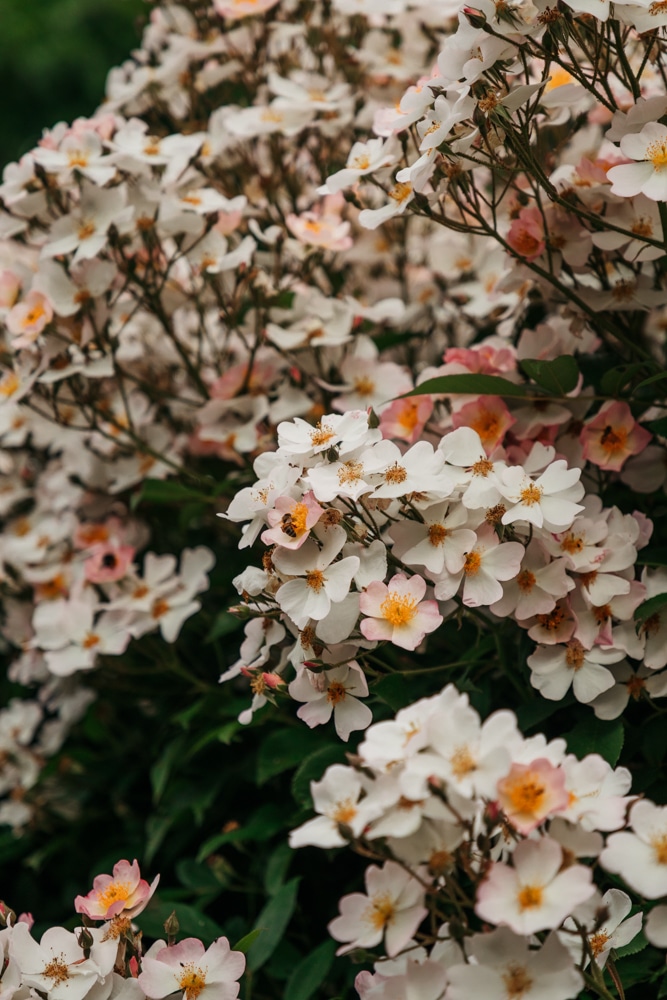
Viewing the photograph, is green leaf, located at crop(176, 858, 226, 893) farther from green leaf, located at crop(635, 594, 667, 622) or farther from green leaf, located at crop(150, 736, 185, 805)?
green leaf, located at crop(635, 594, 667, 622)

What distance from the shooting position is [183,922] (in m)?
1.11

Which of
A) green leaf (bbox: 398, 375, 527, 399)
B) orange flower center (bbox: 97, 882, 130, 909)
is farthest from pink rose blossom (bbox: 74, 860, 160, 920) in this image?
green leaf (bbox: 398, 375, 527, 399)

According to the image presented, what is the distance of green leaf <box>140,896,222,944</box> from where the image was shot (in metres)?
1.10

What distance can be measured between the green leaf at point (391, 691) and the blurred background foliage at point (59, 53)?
380cm

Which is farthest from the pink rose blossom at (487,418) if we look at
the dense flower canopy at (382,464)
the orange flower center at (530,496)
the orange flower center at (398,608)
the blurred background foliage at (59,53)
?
the blurred background foliage at (59,53)

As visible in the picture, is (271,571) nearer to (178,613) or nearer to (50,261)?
(178,613)

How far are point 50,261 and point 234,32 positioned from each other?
0.52 m

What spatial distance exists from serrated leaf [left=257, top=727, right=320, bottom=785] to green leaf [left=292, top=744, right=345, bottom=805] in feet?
0.23

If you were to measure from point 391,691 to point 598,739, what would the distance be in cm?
19

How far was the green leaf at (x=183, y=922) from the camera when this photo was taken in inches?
43.5

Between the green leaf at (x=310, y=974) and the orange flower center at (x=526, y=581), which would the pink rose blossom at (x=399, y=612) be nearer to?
the orange flower center at (x=526, y=581)

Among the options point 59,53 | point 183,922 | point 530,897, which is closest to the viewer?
point 530,897

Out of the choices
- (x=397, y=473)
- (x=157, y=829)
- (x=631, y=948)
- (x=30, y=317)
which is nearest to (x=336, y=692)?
(x=397, y=473)

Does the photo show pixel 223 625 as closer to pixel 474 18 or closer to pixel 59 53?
pixel 474 18
